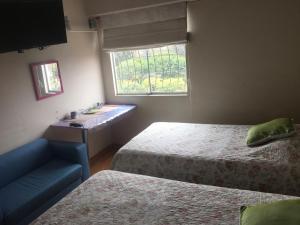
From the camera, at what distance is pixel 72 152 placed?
3.06 metres

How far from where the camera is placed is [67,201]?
75.1 inches

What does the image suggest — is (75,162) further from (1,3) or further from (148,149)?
(1,3)

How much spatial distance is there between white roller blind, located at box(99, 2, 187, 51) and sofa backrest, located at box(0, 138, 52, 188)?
1.88 m

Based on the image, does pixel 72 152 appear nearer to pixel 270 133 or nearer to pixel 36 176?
pixel 36 176

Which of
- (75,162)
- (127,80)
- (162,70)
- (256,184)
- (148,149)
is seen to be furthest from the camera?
(127,80)

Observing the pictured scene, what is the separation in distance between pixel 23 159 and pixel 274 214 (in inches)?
97.6

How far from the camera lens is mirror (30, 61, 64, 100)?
325 cm

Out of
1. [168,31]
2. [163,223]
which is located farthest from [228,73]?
[163,223]

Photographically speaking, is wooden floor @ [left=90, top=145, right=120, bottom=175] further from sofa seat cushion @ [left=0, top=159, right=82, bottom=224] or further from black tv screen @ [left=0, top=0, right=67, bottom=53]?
black tv screen @ [left=0, top=0, right=67, bottom=53]

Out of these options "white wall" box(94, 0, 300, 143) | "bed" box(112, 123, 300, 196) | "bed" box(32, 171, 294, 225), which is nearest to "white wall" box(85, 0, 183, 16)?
"white wall" box(94, 0, 300, 143)

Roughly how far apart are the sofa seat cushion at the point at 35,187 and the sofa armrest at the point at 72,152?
67mm

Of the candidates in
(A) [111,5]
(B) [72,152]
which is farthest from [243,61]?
(B) [72,152]

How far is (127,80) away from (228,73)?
65.2 inches

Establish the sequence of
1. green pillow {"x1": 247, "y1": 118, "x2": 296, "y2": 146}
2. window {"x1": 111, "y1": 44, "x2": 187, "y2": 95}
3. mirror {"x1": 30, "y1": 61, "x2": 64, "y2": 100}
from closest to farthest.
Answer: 1. green pillow {"x1": 247, "y1": 118, "x2": 296, "y2": 146}
2. mirror {"x1": 30, "y1": 61, "x2": 64, "y2": 100}
3. window {"x1": 111, "y1": 44, "x2": 187, "y2": 95}
